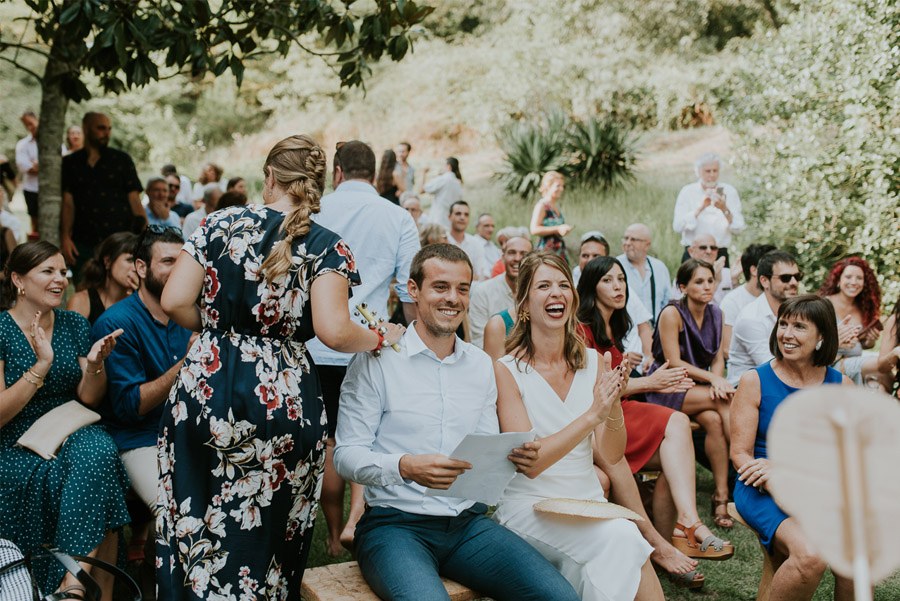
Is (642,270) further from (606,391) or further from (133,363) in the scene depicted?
(133,363)

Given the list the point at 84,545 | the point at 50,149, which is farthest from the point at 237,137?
the point at 84,545

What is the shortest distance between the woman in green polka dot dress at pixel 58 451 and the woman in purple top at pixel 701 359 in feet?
10.1

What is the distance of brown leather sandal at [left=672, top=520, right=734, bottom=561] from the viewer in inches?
168

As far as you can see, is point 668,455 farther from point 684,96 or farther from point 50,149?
point 684,96

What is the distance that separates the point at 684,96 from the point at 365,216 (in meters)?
17.1

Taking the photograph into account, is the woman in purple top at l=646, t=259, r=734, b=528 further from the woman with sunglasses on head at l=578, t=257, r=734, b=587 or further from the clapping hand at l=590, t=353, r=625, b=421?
the clapping hand at l=590, t=353, r=625, b=421

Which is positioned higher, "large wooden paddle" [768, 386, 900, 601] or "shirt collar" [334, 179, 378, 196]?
"shirt collar" [334, 179, 378, 196]

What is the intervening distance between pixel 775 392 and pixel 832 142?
7.50 meters

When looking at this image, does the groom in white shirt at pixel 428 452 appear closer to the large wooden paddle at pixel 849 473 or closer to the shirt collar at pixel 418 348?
the shirt collar at pixel 418 348

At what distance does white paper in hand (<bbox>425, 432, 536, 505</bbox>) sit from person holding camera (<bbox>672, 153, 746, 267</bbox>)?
20.5 feet

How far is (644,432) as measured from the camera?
15.4 feet

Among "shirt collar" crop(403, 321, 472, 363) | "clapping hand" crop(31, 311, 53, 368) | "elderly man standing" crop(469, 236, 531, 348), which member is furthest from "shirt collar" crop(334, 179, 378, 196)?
"elderly man standing" crop(469, 236, 531, 348)

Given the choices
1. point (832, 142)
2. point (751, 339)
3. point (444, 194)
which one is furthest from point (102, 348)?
point (832, 142)

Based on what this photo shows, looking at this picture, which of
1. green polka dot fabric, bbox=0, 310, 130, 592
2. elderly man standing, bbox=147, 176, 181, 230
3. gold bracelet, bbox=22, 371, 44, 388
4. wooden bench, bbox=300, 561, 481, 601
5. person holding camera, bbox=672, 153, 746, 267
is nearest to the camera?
wooden bench, bbox=300, 561, 481, 601
